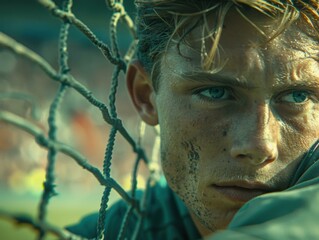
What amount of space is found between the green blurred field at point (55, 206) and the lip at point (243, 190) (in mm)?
3180

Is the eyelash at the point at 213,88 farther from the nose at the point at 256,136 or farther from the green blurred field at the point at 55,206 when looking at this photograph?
the green blurred field at the point at 55,206

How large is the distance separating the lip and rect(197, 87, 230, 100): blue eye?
0.18m

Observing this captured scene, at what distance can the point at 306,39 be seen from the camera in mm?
1292

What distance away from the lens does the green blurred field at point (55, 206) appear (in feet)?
14.5

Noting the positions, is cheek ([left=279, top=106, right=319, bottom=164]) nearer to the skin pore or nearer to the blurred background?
the skin pore

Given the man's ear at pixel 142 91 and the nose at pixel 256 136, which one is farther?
the man's ear at pixel 142 91

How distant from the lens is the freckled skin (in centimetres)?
120

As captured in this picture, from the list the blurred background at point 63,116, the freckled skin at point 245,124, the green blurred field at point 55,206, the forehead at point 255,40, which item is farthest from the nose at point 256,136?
the blurred background at point 63,116

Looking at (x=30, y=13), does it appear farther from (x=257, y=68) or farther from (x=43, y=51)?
(x=257, y=68)

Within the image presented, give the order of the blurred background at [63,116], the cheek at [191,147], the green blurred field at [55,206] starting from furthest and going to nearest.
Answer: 1. the blurred background at [63,116]
2. the green blurred field at [55,206]
3. the cheek at [191,147]

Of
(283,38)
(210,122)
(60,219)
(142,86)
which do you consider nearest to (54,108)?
(210,122)

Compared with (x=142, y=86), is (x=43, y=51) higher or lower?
higher

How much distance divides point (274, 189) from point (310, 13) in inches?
14.6

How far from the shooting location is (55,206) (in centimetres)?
515
